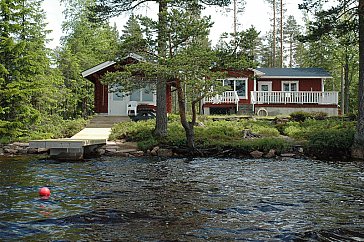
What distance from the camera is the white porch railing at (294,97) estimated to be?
80.1 ft

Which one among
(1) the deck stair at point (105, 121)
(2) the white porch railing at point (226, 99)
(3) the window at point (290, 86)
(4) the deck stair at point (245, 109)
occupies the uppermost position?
(3) the window at point (290, 86)

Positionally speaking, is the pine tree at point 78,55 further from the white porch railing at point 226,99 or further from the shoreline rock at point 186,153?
the shoreline rock at point 186,153

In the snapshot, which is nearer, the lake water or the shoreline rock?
the lake water

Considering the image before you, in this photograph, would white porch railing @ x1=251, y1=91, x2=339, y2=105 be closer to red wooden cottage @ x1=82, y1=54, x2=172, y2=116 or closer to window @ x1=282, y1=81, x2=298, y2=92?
window @ x1=282, y1=81, x2=298, y2=92

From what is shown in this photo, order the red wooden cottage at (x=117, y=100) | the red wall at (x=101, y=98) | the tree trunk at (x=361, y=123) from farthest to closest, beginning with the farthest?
the red wall at (x=101, y=98)
the red wooden cottage at (x=117, y=100)
the tree trunk at (x=361, y=123)

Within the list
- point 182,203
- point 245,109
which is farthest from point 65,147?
point 245,109

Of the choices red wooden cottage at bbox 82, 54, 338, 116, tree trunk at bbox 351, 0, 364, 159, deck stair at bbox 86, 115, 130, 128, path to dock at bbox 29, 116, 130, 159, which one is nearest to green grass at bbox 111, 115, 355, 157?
tree trunk at bbox 351, 0, 364, 159

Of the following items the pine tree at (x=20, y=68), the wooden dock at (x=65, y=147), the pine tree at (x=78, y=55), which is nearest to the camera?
the wooden dock at (x=65, y=147)

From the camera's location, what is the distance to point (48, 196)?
686cm

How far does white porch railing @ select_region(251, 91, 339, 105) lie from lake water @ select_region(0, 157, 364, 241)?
561 inches

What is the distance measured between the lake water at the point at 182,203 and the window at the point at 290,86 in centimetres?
1694

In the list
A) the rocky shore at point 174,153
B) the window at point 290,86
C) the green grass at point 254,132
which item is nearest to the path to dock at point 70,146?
the rocky shore at point 174,153

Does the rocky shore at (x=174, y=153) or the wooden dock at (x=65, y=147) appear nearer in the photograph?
the wooden dock at (x=65, y=147)

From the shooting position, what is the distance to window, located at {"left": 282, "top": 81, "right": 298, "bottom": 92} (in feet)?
89.0
